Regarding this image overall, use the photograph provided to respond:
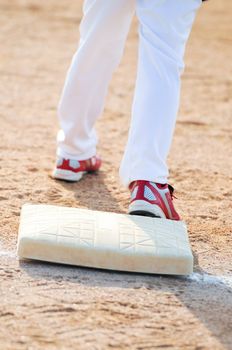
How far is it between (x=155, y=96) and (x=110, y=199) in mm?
567

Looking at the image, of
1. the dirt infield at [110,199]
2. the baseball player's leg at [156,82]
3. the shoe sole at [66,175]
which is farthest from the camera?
the shoe sole at [66,175]

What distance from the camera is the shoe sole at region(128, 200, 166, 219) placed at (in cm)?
321

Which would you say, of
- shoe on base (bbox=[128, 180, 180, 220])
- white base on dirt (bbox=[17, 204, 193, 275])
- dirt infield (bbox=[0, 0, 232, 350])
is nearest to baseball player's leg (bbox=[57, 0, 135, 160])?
dirt infield (bbox=[0, 0, 232, 350])

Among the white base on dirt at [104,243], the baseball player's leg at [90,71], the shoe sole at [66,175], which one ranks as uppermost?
the baseball player's leg at [90,71]

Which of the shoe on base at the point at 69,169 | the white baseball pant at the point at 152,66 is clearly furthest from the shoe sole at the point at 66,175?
the white baseball pant at the point at 152,66

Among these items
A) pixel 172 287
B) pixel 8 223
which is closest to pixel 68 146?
pixel 8 223

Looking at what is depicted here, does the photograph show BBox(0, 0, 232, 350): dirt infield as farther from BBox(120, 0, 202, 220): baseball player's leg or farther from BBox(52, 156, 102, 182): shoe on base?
BBox(120, 0, 202, 220): baseball player's leg

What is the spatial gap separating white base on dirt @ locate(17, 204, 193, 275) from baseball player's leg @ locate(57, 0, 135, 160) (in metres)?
0.69

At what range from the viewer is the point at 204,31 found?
6.99 metres

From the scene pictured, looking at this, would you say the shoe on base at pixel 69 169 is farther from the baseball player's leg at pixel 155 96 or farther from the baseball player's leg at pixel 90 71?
the baseball player's leg at pixel 155 96

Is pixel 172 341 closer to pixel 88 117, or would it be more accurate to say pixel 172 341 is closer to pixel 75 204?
pixel 75 204

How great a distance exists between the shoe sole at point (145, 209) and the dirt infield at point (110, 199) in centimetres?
15

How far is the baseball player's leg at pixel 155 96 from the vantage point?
3.14 metres

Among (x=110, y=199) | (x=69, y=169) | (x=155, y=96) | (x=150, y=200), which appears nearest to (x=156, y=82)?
(x=155, y=96)
